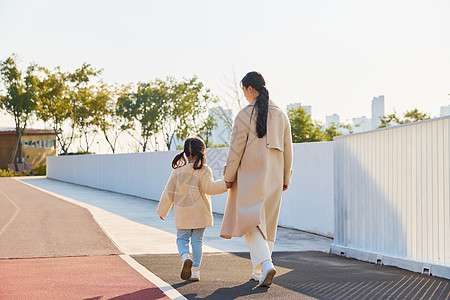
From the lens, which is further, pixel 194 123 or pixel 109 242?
pixel 194 123

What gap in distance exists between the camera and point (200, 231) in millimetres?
6617

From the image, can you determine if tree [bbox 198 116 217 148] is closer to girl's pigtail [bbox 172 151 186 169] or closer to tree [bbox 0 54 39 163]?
tree [bbox 0 54 39 163]

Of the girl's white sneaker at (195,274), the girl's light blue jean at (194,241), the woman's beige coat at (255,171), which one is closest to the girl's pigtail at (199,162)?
the woman's beige coat at (255,171)

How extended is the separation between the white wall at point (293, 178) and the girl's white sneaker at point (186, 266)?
5.43 m

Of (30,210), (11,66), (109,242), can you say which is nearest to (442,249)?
(109,242)

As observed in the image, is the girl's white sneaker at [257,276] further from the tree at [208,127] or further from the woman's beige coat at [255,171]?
the tree at [208,127]

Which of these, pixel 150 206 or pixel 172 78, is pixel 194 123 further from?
pixel 150 206

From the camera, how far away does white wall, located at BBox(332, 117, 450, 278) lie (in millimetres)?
7027

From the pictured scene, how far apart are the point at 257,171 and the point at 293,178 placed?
686 cm

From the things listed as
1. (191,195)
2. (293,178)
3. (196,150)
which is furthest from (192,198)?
(293,178)

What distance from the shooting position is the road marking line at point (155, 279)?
578 cm

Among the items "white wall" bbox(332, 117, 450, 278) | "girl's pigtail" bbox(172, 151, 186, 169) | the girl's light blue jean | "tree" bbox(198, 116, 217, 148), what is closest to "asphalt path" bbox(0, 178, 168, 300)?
the girl's light blue jean

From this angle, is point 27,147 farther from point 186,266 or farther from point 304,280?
point 304,280

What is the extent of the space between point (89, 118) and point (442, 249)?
48.0 meters
